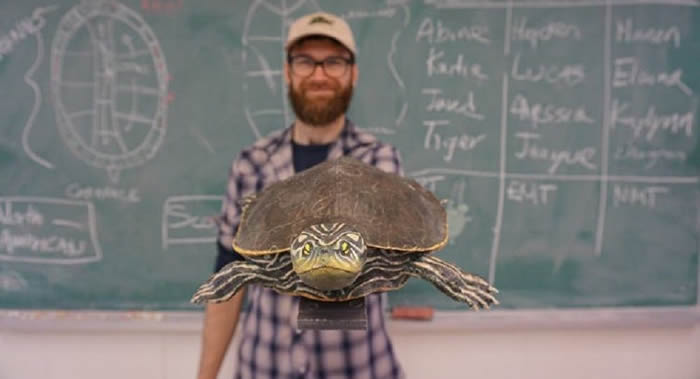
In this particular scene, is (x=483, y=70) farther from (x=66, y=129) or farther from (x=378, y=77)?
(x=66, y=129)

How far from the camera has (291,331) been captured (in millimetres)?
1239

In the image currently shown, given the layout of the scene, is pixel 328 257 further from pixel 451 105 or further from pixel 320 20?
pixel 451 105

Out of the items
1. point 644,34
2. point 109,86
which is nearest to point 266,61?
point 109,86

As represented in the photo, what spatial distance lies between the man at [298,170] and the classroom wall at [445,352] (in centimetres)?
55

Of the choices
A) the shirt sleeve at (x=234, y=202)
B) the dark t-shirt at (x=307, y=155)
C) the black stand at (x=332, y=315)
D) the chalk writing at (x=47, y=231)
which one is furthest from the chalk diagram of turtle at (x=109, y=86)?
the black stand at (x=332, y=315)

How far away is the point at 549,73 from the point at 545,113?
153 mm

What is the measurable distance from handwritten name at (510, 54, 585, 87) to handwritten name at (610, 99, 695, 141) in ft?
0.65

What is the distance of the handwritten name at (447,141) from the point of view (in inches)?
70.7

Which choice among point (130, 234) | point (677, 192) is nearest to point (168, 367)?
point (130, 234)

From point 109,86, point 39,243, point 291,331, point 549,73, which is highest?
point 549,73

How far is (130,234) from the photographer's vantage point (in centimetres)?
179

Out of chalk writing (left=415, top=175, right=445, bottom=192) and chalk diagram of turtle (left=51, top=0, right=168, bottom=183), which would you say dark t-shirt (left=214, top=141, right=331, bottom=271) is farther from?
chalk diagram of turtle (left=51, top=0, right=168, bottom=183)

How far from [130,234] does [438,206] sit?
1.33 metres

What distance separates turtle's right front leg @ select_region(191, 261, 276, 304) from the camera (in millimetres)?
812
